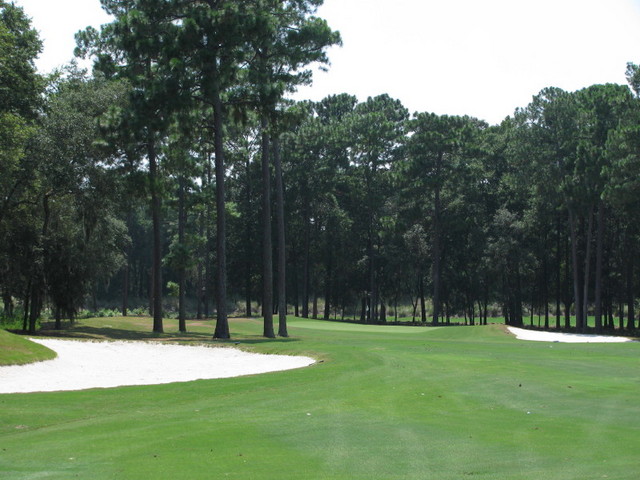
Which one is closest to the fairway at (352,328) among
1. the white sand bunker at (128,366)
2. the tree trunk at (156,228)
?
the tree trunk at (156,228)

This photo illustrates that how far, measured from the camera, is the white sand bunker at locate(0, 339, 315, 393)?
17062 millimetres

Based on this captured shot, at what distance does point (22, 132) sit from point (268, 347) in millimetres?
14313

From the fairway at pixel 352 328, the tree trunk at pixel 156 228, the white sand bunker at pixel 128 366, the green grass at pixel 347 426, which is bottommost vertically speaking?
the fairway at pixel 352 328

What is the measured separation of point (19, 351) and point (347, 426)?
1329 centimetres

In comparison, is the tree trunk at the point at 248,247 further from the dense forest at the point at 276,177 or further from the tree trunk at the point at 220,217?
the tree trunk at the point at 220,217

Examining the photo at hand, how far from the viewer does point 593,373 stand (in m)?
16.0

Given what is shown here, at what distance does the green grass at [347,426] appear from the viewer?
Answer: 7652 mm

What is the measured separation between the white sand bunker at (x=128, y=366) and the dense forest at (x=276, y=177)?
25.1 feet

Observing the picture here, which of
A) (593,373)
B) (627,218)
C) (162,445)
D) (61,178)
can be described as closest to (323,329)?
(61,178)

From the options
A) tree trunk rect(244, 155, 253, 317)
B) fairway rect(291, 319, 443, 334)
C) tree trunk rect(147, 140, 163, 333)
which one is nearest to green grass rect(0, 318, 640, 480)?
tree trunk rect(147, 140, 163, 333)

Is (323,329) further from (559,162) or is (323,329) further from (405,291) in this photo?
(405,291)

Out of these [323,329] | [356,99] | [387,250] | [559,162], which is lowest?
[323,329]

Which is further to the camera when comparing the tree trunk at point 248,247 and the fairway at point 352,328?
the tree trunk at point 248,247

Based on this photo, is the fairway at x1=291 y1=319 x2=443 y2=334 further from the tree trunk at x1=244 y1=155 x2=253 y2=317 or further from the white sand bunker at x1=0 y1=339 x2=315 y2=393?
the white sand bunker at x1=0 y1=339 x2=315 y2=393
